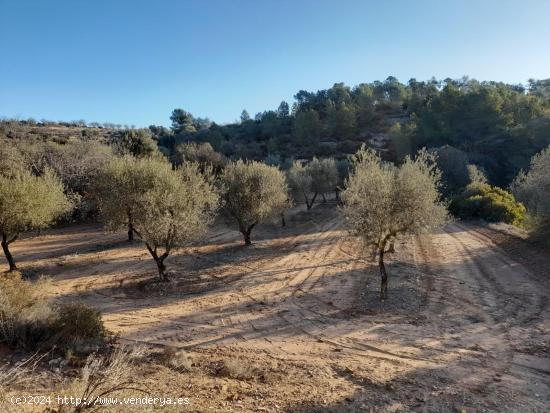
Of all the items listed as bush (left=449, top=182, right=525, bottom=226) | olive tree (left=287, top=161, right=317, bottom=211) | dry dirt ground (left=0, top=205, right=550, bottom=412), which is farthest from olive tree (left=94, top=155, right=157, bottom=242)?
bush (left=449, top=182, right=525, bottom=226)

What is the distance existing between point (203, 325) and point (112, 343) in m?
2.67

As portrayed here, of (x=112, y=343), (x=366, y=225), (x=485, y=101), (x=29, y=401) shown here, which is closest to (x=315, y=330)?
(x=366, y=225)

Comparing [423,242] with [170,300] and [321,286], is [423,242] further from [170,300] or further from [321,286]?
[170,300]

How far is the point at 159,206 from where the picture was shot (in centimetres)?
1524

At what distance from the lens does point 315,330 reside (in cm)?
1091

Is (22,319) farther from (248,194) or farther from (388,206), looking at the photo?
(248,194)

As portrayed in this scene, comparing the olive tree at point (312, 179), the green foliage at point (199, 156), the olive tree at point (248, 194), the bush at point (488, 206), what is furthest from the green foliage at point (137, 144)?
the bush at point (488, 206)

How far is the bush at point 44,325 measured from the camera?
8.62 m

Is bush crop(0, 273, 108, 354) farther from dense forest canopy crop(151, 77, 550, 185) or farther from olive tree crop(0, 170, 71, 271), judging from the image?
dense forest canopy crop(151, 77, 550, 185)

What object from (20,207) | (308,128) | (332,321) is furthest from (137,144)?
(332,321)

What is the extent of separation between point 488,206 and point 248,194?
66.1ft

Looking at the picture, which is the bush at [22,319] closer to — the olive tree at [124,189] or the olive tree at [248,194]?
the olive tree at [124,189]

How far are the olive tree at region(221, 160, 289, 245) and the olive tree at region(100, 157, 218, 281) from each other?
3.03m

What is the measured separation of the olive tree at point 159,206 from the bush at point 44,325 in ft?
18.5
